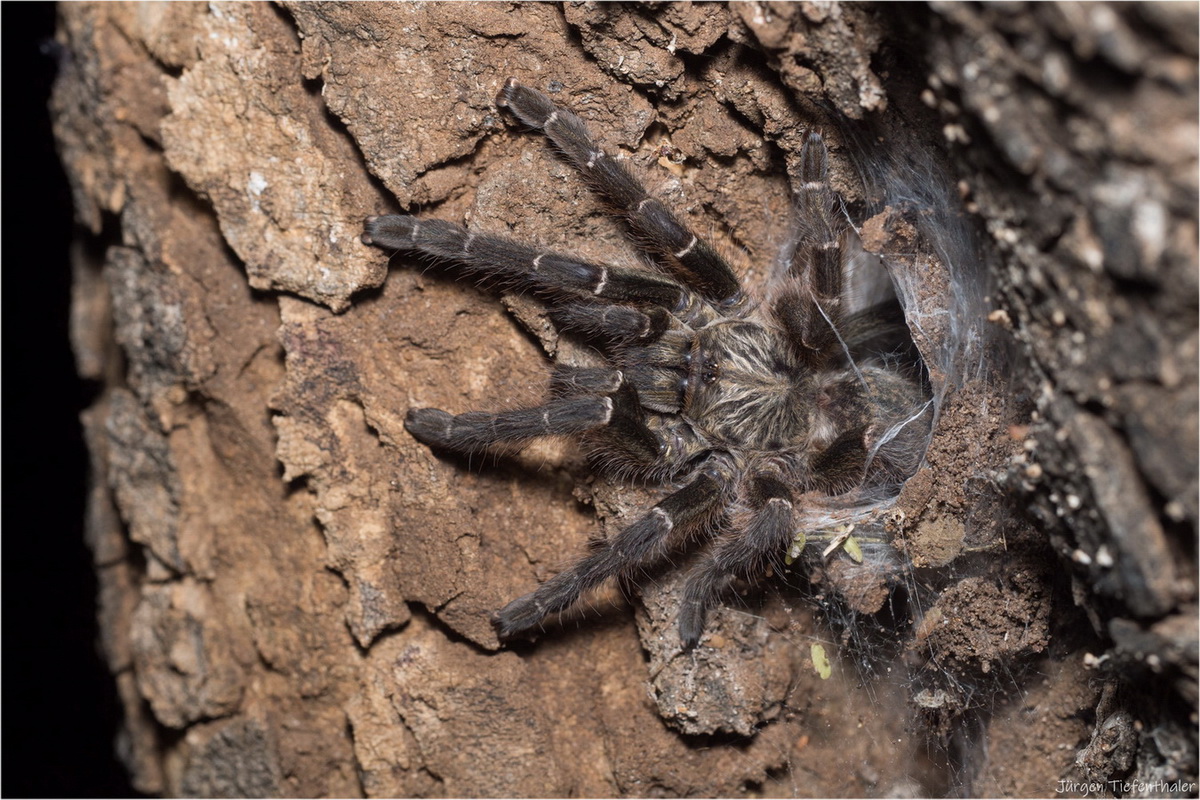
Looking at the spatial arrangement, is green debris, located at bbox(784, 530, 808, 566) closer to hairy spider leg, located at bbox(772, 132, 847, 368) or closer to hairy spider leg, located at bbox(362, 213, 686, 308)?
hairy spider leg, located at bbox(772, 132, 847, 368)

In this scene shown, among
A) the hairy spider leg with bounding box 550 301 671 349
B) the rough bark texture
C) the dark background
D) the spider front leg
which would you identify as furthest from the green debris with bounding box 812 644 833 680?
the dark background

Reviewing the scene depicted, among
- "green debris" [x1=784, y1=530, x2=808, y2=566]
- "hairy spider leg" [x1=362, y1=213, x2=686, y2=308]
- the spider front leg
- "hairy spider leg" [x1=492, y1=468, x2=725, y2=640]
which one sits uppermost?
"hairy spider leg" [x1=362, y1=213, x2=686, y2=308]

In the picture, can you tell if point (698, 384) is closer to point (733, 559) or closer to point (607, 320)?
point (607, 320)

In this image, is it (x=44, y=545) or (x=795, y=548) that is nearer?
(x=795, y=548)

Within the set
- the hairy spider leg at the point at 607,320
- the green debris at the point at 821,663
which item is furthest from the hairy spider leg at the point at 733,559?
the hairy spider leg at the point at 607,320

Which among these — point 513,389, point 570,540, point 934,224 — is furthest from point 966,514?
point 513,389

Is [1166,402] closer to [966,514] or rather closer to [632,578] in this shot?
[966,514]

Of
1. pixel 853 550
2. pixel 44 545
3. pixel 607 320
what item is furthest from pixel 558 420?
pixel 44 545
